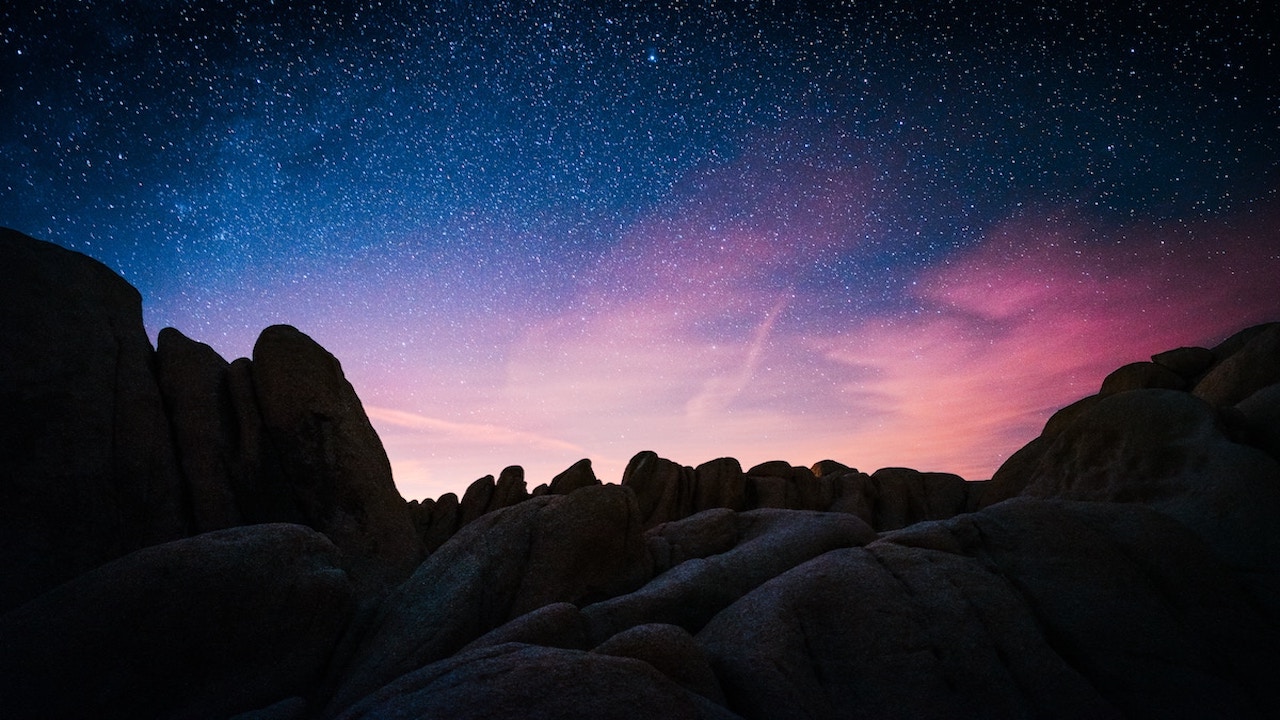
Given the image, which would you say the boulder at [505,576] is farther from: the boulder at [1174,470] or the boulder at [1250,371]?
the boulder at [1250,371]

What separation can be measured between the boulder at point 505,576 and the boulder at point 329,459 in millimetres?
3565

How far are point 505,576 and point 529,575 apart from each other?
19.2 inches

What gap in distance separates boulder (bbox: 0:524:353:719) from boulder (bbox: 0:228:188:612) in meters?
3.10

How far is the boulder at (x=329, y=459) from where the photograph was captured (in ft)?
43.1

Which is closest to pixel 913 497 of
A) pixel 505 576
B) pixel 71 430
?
pixel 505 576

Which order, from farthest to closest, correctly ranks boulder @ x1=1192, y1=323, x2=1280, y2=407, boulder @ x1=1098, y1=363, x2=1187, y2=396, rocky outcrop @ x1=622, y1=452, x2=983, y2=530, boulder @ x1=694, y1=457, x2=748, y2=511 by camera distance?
boulder @ x1=694, y1=457, x2=748, y2=511 → rocky outcrop @ x1=622, y1=452, x2=983, y2=530 → boulder @ x1=1098, y1=363, x2=1187, y2=396 → boulder @ x1=1192, y1=323, x2=1280, y2=407

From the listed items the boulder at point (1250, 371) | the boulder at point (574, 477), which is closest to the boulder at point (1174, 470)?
the boulder at point (1250, 371)

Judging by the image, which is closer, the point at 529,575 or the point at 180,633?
the point at 180,633

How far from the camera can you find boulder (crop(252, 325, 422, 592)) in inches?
517

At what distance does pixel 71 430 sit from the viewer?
9781mm

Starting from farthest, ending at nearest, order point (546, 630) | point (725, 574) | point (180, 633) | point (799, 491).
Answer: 1. point (799, 491)
2. point (725, 574)
3. point (546, 630)
4. point (180, 633)

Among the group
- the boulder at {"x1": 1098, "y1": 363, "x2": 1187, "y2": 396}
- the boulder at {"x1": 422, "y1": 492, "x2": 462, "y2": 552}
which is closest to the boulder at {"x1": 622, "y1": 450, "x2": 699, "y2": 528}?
the boulder at {"x1": 422, "y1": 492, "x2": 462, "y2": 552}

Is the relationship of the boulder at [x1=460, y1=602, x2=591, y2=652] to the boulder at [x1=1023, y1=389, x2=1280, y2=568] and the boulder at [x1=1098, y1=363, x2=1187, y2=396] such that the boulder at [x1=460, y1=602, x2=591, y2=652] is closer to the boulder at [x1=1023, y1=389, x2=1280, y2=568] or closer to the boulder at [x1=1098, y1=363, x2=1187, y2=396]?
the boulder at [x1=1023, y1=389, x2=1280, y2=568]

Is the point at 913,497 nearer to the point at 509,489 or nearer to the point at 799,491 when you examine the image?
the point at 799,491
